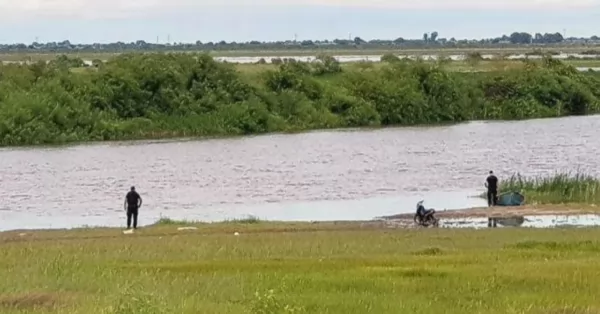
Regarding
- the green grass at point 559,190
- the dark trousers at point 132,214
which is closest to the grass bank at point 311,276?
the dark trousers at point 132,214

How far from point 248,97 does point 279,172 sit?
38109 mm

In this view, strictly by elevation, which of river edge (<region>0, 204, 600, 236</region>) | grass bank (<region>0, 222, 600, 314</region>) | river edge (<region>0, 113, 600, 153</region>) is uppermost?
grass bank (<region>0, 222, 600, 314</region>)

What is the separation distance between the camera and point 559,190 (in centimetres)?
4747

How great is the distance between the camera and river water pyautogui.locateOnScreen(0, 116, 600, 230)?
4822 centimetres

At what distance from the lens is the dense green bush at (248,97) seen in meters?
90.1

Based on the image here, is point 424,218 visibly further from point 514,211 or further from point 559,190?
point 559,190

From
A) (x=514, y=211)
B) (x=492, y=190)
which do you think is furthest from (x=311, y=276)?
(x=492, y=190)

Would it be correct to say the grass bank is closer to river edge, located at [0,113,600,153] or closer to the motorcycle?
the motorcycle

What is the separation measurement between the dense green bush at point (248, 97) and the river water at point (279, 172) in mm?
6154

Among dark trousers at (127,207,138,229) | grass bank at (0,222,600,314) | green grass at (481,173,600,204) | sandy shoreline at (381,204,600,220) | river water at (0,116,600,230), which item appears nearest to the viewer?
grass bank at (0,222,600,314)

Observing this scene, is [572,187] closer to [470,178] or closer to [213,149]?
[470,178]

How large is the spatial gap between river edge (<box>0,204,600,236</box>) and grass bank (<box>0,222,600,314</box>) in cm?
582

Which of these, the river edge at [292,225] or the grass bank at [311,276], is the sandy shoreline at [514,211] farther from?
the grass bank at [311,276]

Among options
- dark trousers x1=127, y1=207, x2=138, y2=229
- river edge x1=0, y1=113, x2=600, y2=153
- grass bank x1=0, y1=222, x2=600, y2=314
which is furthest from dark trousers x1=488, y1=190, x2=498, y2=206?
river edge x1=0, y1=113, x2=600, y2=153
